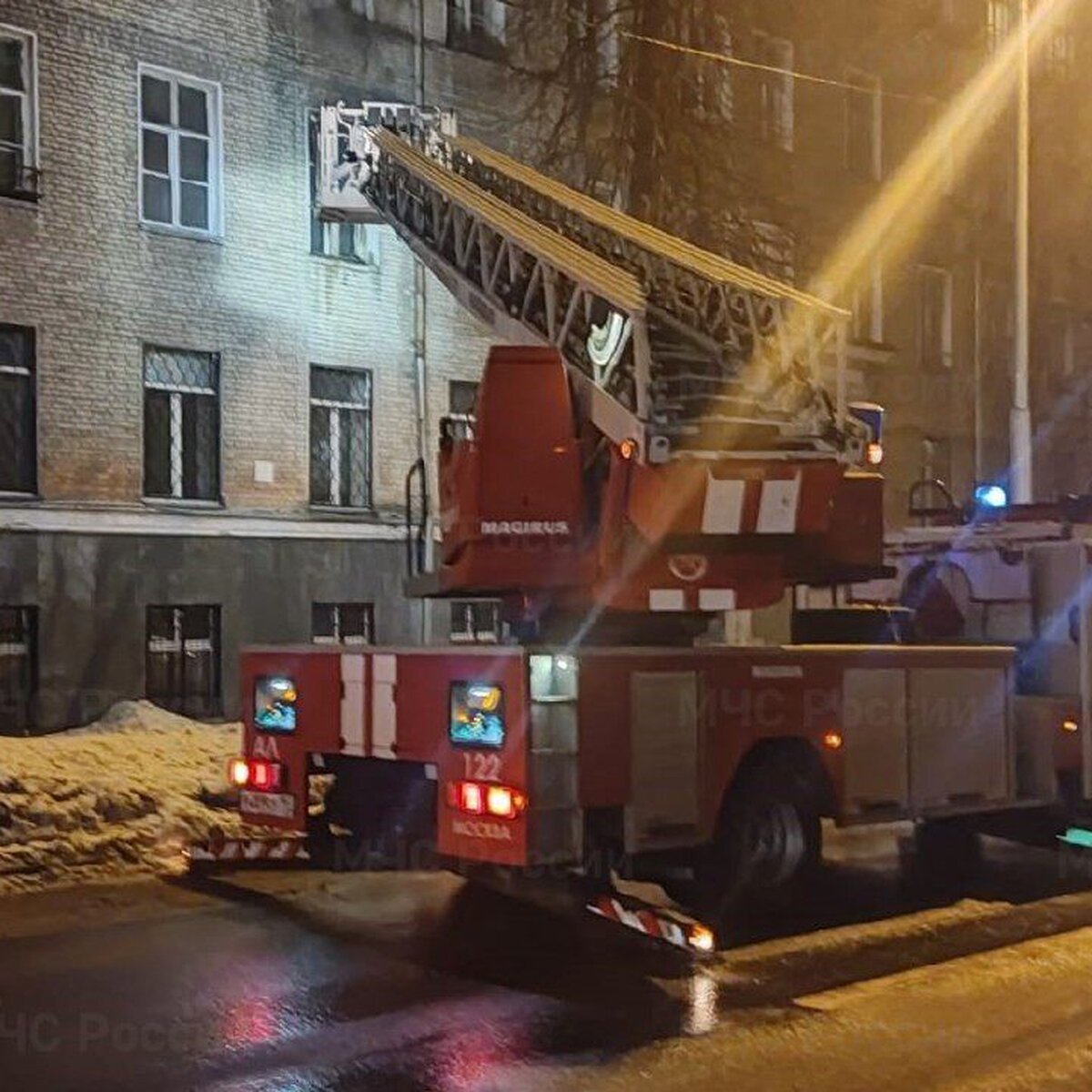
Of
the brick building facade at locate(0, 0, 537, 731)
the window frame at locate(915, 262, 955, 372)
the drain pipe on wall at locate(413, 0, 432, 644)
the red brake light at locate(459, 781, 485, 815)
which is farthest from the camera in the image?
the window frame at locate(915, 262, 955, 372)

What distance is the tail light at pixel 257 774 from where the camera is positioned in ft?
29.5

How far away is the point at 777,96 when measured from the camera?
24906 mm

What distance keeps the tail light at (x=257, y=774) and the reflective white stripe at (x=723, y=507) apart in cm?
269

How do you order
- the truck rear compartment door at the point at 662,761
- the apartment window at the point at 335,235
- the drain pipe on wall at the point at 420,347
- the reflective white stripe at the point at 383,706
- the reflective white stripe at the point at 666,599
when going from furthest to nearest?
the drain pipe on wall at the point at 420,347 < the apartment window at the point at 335,235 < the reflective white stripe at the point at 666,599 < the reflective white stripe at the point at 383,706 < the truck rear compartment door at the point at 662,761

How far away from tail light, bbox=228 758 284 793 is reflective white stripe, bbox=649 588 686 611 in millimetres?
2234

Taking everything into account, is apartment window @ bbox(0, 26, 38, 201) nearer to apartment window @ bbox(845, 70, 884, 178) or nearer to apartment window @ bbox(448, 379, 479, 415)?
apartment window @ bbox(448, 379, 479, 415)

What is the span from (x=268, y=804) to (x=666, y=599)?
8.16 ft

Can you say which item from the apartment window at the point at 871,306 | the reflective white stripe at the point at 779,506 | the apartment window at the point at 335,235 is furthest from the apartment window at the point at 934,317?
the reflective white stripe at the point at 779,506

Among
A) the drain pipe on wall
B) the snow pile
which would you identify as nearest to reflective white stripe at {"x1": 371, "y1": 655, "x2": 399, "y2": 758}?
the snow pile

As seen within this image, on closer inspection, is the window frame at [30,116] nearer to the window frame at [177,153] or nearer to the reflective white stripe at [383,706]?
the window frame at [177,153]

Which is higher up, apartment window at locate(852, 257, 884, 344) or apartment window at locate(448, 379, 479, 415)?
apartment window at locate(852, 257, 884, 344)

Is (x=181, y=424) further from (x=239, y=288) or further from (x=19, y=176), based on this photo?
(x=19, y=176)

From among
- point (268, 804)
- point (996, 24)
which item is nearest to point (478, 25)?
point (996, 24)

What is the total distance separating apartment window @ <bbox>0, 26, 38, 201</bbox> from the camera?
1650 cm
